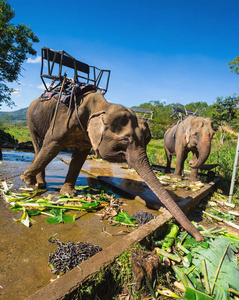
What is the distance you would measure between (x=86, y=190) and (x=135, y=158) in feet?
7.57

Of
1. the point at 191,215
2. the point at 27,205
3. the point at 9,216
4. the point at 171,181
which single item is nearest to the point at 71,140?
the point at 27,205

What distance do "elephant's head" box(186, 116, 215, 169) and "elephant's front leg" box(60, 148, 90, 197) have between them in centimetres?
404

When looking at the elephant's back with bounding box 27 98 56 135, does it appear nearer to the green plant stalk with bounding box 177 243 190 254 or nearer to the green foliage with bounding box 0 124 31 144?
the green plant stalk with bounding box 177 243 190 254

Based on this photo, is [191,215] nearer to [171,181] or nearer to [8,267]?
[171,181]

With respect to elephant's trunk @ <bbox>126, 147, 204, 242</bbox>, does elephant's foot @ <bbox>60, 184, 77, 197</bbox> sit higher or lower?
lower

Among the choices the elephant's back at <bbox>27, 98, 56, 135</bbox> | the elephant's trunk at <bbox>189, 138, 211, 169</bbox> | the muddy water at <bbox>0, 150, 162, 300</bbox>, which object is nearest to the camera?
the muddy water at <bbox>0, 150, 162, 300</bbox>

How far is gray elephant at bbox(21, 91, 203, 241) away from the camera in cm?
328

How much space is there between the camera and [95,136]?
346 centimetres

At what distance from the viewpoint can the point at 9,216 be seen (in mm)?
3133

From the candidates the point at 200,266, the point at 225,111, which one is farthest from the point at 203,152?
the point at 225,111

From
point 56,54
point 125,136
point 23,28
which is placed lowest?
point 125,136

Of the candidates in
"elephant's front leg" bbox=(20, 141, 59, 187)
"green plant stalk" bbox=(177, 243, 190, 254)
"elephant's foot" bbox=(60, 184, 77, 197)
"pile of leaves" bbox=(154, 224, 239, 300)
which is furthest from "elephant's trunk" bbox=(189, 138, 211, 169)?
"elephant's front leg" bbox=(20, 141, 59, 187)

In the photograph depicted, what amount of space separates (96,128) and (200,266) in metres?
2.68

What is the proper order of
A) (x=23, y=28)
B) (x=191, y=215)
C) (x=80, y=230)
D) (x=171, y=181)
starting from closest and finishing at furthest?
(x=80, y=230) < (x=191, y=215) < (x=171, y=181) < (x=23, y=28)
